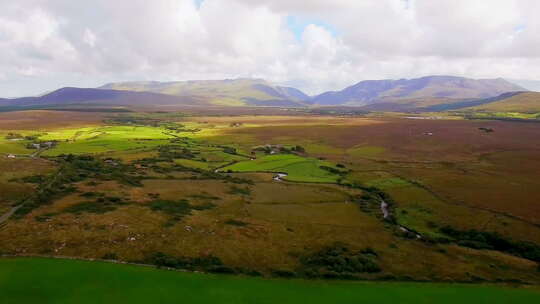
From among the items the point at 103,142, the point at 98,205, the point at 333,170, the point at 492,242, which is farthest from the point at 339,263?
the point at 103,142

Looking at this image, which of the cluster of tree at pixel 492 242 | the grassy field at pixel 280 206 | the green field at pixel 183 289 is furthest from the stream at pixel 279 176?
the green field at pixel 183 289

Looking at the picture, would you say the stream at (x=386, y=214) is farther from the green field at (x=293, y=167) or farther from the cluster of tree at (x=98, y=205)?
the cluster of tree at (x=98, y=205)

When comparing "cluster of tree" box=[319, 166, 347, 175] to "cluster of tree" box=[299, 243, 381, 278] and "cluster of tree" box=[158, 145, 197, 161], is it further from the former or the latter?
"cluster of tree" box=[299, 243, 381, 278]

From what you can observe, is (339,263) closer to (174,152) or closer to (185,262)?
(185,262)

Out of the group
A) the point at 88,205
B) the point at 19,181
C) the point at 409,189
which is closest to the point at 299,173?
the point at 409,189

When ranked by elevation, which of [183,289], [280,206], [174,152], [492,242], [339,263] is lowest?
[492,242]

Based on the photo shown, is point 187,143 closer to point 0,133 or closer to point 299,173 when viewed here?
point 299,173
